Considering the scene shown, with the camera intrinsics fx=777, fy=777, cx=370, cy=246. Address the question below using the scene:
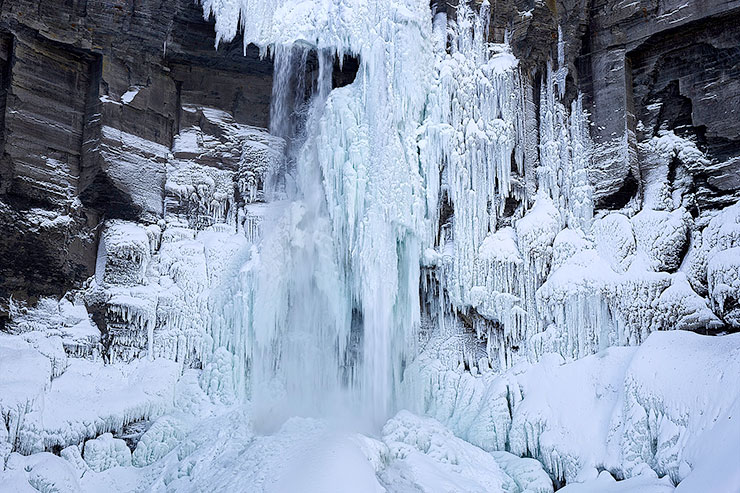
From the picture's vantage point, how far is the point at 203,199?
52.0 feet

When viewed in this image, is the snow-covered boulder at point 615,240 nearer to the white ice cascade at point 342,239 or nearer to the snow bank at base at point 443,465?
the white ice cascade at point 342,239

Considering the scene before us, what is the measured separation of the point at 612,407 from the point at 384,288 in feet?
14.0

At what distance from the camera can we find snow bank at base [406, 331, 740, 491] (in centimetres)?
1048

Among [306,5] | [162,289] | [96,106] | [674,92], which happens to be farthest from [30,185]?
[674,92]

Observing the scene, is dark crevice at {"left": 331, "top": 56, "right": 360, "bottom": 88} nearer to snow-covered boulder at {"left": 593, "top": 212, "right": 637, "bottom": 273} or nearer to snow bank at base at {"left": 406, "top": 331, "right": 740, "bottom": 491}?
snow-covered boulder at {"left": 593, "top": 212, "right": 637, "bottom": 273}

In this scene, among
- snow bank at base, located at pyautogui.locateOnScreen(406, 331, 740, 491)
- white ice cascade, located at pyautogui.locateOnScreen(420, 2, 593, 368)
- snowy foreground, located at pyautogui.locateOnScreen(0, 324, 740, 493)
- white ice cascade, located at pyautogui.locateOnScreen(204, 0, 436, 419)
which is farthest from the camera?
white ice cascade, located at pyautogui.locateOnScreen(420, 2, 593, 368)

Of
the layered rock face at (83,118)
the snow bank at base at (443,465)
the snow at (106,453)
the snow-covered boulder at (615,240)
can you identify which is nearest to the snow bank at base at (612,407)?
the snow bank at base at (443,465)

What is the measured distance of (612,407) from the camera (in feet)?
39.8

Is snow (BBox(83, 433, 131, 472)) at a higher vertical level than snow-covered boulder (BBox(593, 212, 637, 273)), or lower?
lower

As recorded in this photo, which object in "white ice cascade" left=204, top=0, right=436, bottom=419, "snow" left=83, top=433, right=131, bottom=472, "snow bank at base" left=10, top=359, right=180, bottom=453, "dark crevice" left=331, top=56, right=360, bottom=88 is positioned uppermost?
"dark crevice" left=331, top=56, right=360, bottom=88

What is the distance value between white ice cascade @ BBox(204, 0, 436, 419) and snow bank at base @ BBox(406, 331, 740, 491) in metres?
1.59

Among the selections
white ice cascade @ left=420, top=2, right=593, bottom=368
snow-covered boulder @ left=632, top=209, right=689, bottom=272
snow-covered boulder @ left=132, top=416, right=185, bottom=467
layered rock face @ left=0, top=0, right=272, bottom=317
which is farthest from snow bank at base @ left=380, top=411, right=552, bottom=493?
layered rock face @ left=0, top=0, right=272, bottom=317

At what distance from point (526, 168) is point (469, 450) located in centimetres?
555

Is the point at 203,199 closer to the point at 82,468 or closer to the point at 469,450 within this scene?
the point at 82,468
